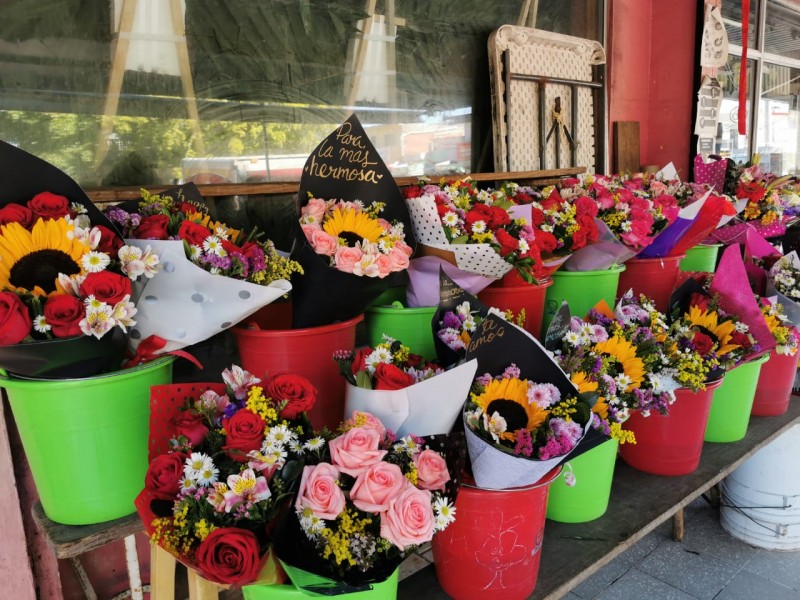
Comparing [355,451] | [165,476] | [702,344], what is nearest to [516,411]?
[355,451]

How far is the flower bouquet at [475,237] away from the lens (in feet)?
4.25

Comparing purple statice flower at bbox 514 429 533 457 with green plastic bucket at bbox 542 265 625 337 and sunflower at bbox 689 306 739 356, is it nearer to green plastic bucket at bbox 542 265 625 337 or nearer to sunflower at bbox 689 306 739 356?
green plastic bucket at bbox 542 265 625 337

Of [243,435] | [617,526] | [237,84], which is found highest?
[237,84]

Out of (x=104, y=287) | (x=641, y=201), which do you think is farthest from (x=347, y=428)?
(x=641, y=201)

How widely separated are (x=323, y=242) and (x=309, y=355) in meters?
0.22

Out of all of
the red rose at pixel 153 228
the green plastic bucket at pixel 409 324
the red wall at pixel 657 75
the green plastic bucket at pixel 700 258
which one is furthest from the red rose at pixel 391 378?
the red wall at pixel 657 75

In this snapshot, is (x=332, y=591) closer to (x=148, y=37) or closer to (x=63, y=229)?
(x=63, y=229)

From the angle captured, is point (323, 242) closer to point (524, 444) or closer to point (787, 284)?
point (524, 444)

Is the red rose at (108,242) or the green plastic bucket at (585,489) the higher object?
the red rose at (108,242)

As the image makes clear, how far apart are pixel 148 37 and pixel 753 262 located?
6.57 feet

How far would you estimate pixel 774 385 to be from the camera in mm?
1870

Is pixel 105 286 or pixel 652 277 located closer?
pixel 105 286

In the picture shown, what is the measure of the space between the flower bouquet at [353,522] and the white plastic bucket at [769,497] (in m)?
2.04

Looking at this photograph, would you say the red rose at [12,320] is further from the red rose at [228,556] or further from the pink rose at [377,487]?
the pink rose at [377,487]
